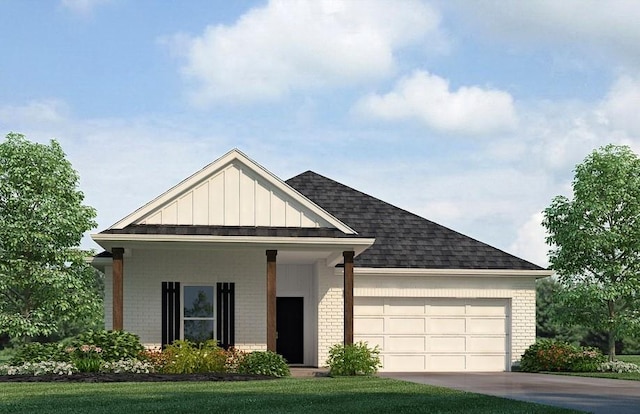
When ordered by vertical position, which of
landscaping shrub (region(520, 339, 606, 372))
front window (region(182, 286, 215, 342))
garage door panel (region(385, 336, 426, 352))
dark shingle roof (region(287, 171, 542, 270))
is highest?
dark shingle roof (region(287, 171, 542, 270))

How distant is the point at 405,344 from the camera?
2761 cm

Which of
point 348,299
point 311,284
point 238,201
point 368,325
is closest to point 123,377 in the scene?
point 238,201

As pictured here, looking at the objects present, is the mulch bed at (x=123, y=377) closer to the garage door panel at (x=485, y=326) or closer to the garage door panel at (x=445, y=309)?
the garage door panel at (x=445, y=309)

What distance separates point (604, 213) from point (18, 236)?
18.4m

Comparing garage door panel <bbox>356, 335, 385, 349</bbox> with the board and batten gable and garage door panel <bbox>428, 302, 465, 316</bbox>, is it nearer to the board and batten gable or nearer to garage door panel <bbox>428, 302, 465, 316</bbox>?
garage door panel <bbox>428, 302, 465, 316</bbox>

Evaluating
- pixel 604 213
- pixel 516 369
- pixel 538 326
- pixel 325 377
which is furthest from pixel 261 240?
pixel 538 326

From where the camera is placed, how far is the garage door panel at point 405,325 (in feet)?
90.3

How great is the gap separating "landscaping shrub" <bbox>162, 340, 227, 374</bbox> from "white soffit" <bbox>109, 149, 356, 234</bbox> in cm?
336

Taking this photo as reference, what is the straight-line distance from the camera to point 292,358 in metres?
28.2

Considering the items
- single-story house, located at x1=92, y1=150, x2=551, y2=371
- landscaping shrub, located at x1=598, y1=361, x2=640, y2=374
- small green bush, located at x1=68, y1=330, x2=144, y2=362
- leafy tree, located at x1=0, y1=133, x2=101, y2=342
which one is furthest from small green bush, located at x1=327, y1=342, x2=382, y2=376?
leafy tree, located at x1=0, y1=133, x2=101, y2=342

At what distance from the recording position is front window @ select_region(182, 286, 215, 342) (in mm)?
26719

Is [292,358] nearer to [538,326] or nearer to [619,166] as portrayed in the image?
[619,166]

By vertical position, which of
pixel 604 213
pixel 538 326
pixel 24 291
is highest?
pixel 604 213

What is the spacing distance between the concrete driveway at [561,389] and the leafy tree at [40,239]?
41.2 feet
